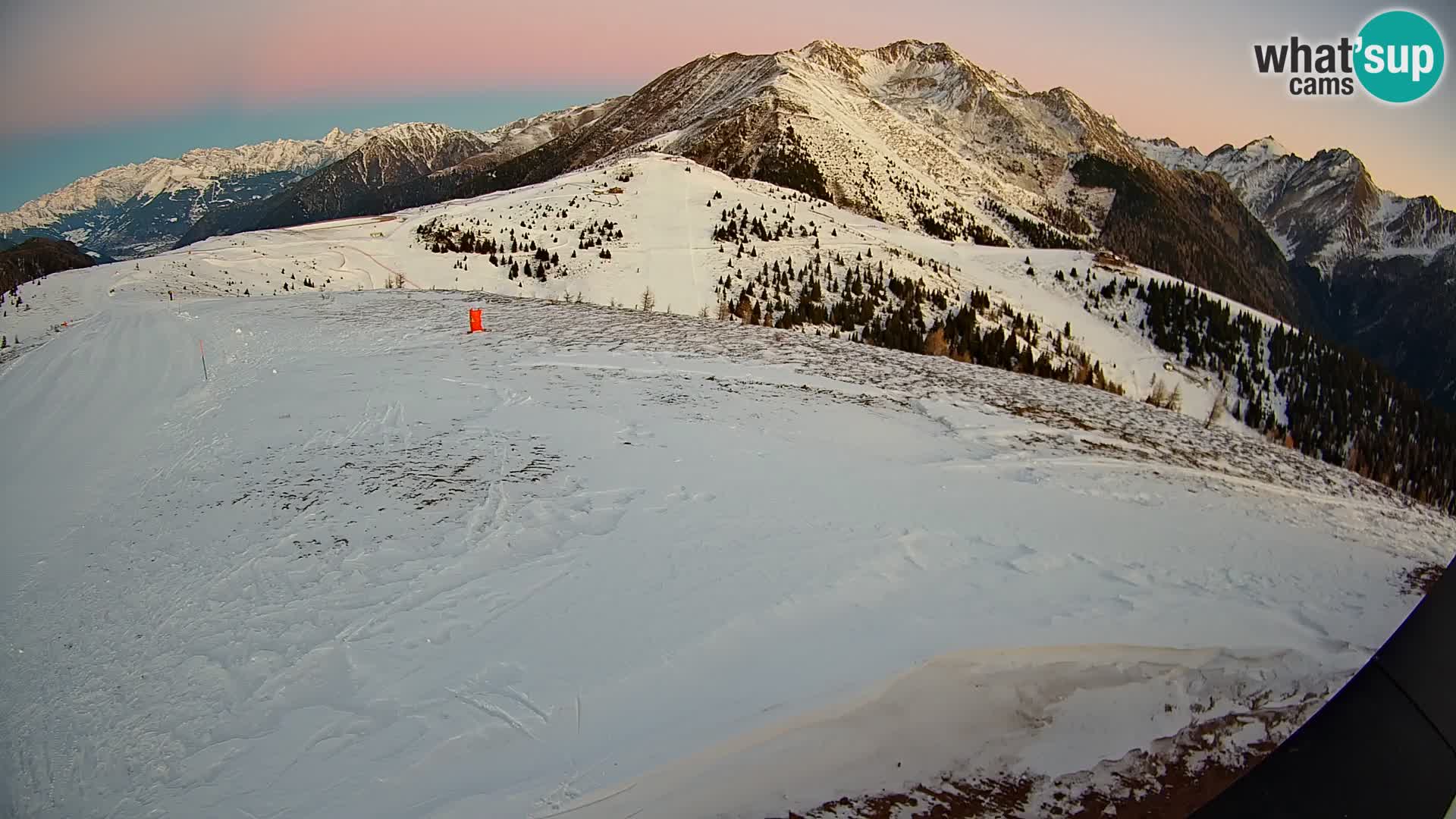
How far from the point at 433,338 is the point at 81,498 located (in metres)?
5.68

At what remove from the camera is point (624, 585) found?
181 inches

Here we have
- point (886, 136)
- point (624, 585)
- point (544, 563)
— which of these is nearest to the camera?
point (624, 585)

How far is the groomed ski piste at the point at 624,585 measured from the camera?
3.19 meters

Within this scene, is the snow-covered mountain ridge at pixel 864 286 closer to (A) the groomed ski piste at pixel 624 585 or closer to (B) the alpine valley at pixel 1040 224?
(B) the alpine valley at pixel 1040 224

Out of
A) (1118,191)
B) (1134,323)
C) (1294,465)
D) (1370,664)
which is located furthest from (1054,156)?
(1370,664)

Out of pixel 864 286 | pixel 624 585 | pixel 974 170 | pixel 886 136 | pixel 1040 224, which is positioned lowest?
pixel 624 585

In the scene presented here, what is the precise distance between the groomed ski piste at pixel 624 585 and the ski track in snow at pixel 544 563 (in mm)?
28

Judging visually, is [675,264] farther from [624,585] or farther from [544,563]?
[624,585]

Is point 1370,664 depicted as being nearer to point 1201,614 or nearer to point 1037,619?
point 1037,619

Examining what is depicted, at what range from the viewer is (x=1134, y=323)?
28969 millimetres

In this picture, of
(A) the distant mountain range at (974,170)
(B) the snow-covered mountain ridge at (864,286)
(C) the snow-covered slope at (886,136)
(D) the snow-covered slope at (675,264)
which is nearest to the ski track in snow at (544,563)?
(B) the snow-covered mountain ridge at (864,286)

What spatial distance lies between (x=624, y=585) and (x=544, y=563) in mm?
688

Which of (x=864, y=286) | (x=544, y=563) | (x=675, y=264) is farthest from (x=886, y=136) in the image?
(x=544, y=563)

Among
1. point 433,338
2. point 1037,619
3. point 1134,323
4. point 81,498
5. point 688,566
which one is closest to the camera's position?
point 1037,619
